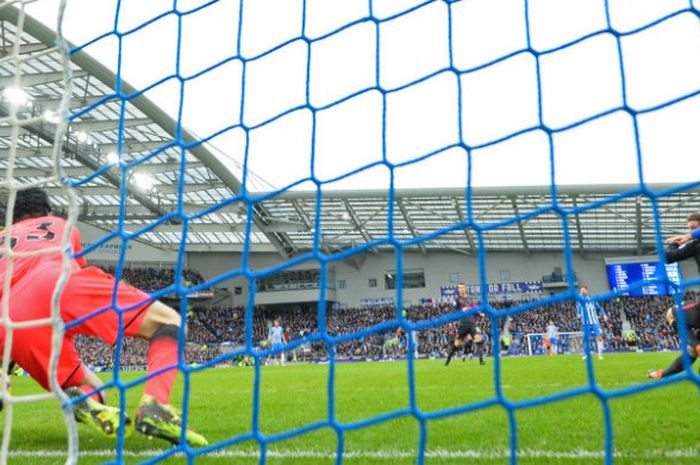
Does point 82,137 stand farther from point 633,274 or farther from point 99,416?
point 633,274

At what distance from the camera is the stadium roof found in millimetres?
18656

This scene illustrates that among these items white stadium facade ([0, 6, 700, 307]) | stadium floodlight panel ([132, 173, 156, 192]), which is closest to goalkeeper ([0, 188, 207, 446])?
white stadium facade ([0, 6, 700, 307])

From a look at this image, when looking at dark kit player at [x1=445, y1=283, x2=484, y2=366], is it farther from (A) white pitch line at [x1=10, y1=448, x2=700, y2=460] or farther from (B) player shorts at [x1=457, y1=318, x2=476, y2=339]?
(A) white pitch line at [x1=10, y1=448, x2=700, y2=460]

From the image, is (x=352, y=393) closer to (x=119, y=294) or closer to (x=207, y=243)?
(x=119, y=294)

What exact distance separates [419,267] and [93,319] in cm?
3177

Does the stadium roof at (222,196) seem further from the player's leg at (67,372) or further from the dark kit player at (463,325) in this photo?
the player's leg at (67,372)

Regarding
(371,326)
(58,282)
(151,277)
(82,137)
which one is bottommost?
(58,282)

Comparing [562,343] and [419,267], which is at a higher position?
[419,267]

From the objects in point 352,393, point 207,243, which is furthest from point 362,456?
point 207,243

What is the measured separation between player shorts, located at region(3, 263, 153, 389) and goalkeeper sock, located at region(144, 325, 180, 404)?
16 centimetres

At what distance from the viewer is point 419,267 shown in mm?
34031

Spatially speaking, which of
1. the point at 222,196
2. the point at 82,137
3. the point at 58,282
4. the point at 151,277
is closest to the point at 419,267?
the point at 222,196

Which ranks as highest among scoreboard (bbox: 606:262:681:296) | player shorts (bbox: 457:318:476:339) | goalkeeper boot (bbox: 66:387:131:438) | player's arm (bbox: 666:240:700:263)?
scoreboard (bbox: 606:262:681:296)

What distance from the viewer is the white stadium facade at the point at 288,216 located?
19.5 m
